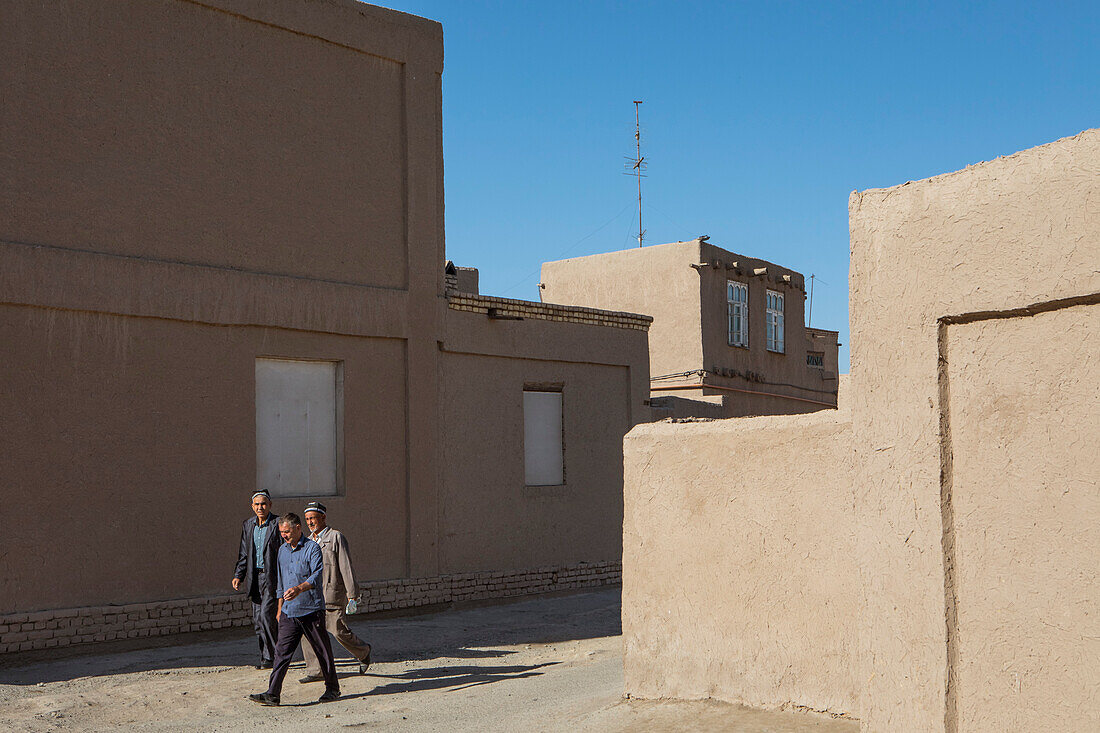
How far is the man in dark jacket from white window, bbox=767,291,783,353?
674 inches

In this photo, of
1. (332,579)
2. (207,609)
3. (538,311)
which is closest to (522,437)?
(538,311)

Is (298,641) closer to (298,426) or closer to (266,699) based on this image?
(266,699)

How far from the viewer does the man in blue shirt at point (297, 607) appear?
866 cm

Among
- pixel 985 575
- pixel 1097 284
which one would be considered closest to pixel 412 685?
pixel 985 575

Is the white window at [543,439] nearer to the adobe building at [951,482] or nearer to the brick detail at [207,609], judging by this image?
the brick detail at [207,609]

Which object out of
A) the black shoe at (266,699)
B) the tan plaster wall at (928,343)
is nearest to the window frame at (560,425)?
the black shoe at (266,699)

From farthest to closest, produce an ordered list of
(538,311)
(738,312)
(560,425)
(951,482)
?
(738,312)
(560,425)
(538,311)
(951,482)

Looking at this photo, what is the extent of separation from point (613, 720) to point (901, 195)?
3.86 metres

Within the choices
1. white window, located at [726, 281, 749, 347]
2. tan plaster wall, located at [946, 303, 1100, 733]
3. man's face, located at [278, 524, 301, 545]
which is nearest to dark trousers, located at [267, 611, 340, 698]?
man's face, located at [278, 524, 301, 545]

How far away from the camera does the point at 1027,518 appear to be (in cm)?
504

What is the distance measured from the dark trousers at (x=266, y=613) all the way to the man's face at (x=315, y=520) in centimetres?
62

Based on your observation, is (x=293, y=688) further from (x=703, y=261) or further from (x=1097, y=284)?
(x=703, y=261)

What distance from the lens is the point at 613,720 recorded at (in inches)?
283

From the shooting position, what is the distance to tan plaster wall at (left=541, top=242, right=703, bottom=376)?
22.7 m
